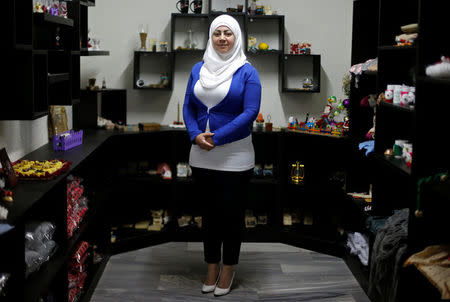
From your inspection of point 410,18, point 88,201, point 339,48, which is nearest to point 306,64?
point 339,48

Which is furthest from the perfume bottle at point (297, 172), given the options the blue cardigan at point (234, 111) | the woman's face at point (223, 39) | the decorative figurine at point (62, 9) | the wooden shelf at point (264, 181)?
the decorative figurine at point (62, 9)

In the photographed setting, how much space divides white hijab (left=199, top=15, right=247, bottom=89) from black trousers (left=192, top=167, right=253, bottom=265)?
558mm

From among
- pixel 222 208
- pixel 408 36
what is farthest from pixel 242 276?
pixel 408 36

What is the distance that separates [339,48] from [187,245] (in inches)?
82.3

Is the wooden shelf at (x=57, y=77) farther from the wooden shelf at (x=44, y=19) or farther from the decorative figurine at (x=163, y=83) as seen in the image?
the decorative figurine at (x=163, y=83)

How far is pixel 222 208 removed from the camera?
3.70 m

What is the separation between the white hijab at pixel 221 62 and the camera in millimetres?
3627

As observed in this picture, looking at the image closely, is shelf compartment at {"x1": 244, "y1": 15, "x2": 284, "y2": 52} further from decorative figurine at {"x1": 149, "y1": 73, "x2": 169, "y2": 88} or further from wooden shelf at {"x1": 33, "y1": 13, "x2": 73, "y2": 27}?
wooden shelf at {"x1": 33, "y1": 13, "x2": 73, "y2": 27}

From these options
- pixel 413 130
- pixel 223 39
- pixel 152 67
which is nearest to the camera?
pixel 413 130

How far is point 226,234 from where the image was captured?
12.4 feet

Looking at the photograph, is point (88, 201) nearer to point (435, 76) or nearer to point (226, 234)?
point (226, 234)

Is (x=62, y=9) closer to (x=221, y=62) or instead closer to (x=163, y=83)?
(x=221, y=62)

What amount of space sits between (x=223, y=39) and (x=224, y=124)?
51 cm

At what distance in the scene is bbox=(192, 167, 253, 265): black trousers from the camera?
366cm
